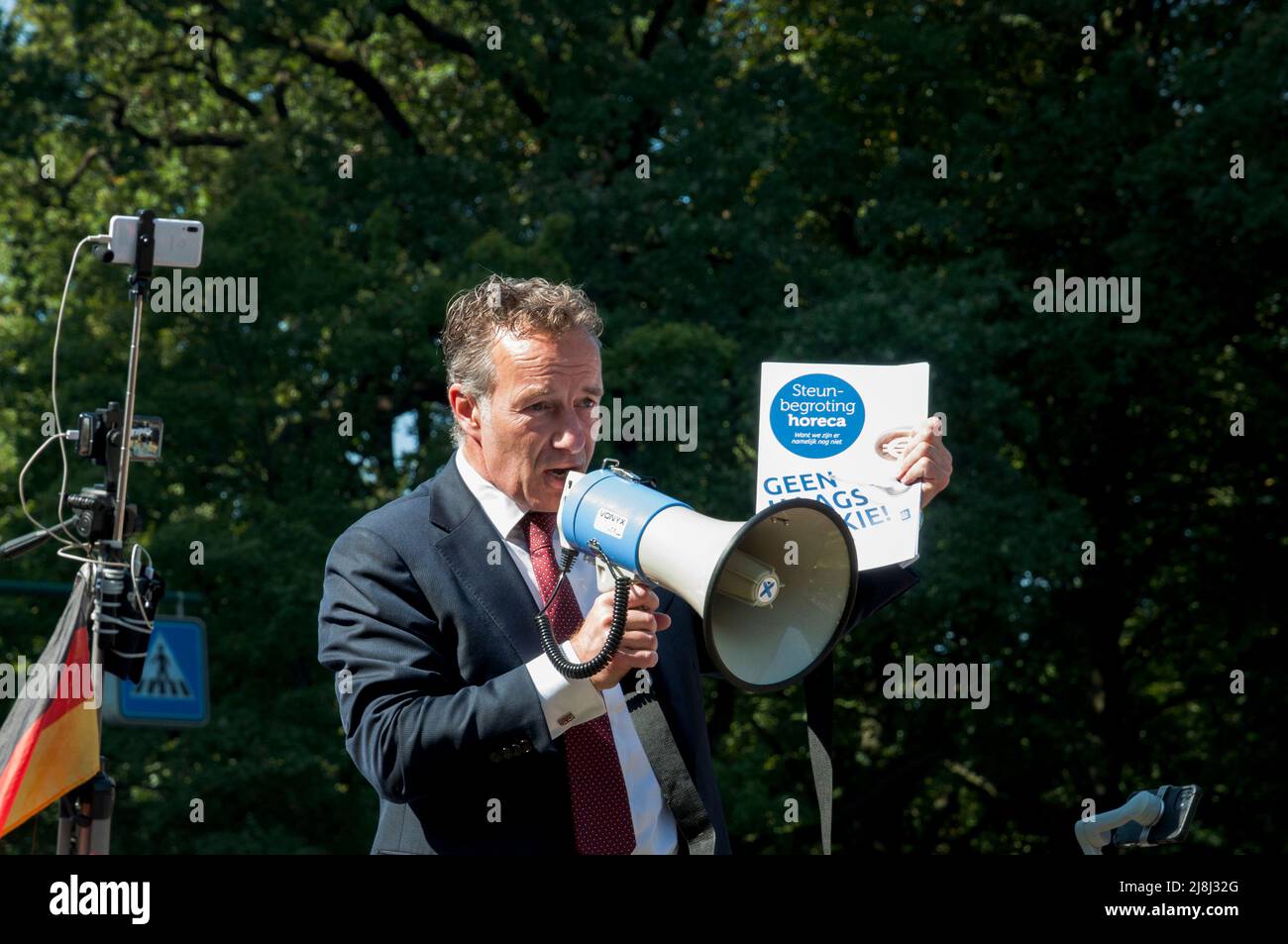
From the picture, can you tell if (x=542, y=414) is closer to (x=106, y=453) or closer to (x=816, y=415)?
(x=816, y=415)

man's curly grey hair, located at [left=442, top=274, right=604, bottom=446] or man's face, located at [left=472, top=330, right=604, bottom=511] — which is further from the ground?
man's curly grey hair, located at [left=442, top=274, right=604, bottom=446]

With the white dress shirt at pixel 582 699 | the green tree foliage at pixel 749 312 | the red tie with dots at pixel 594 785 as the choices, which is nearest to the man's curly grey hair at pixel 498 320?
the white dress shirt at pixel 582 699

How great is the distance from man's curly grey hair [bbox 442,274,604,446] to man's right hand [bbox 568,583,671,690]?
0.68m

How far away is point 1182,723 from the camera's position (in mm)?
20969

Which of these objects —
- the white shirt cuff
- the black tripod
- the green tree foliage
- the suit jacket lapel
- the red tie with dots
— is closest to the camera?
the white shirt cuff

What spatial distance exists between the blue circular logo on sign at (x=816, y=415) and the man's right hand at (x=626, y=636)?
899 mm

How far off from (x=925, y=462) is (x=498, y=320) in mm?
989

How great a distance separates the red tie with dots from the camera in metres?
3.20

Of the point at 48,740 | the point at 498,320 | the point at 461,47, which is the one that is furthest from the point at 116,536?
the point at 461,47

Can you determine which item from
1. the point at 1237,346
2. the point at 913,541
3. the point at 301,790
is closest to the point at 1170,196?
the point at 1237,346

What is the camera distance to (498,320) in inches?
141

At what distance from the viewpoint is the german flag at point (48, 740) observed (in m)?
5.16

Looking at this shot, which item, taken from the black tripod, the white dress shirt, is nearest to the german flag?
the black tripod

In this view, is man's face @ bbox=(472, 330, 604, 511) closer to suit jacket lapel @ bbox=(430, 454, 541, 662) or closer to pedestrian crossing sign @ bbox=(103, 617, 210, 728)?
suit jacket lapel @ bbox=(430, 454, 541, 662)
